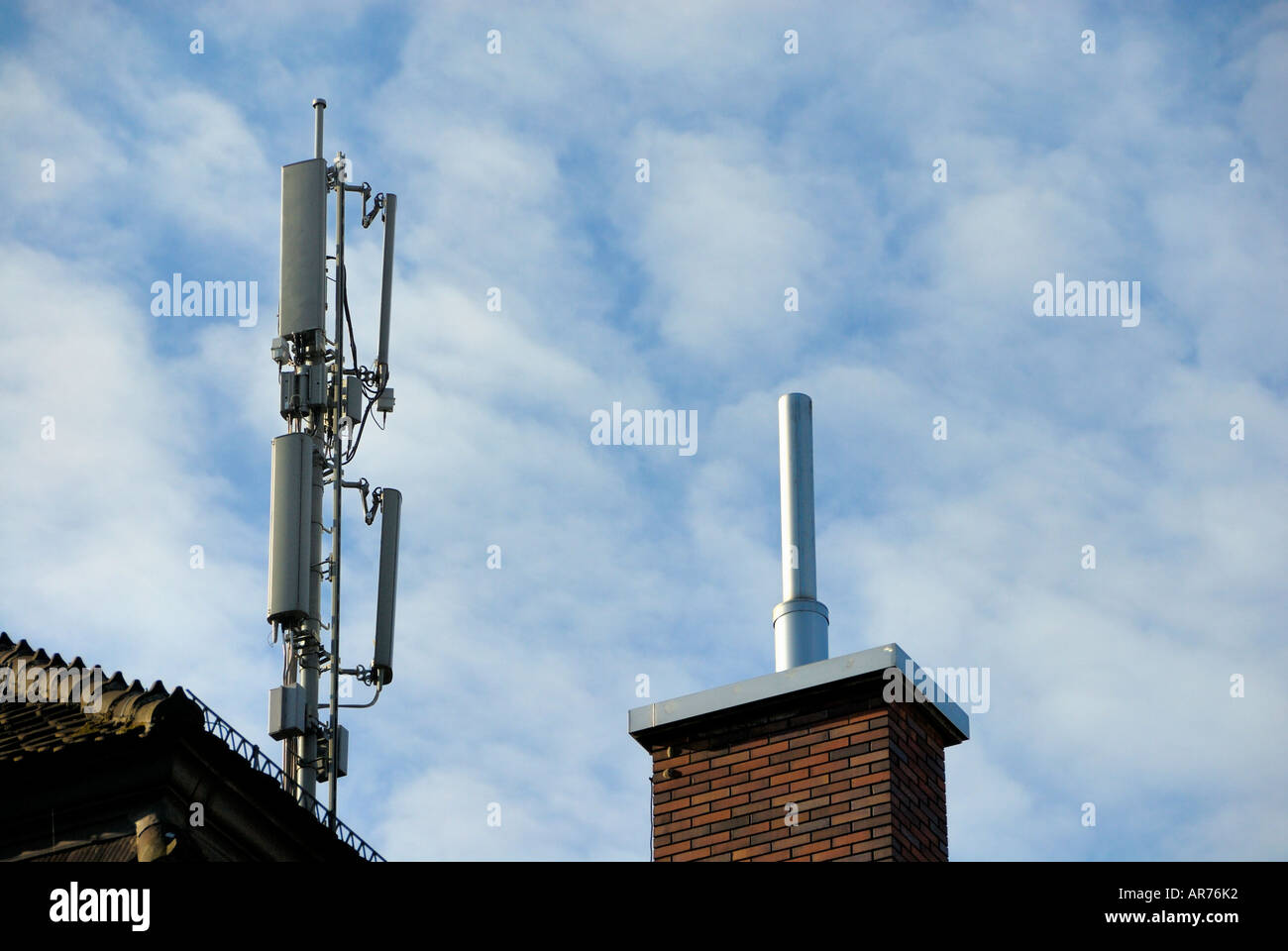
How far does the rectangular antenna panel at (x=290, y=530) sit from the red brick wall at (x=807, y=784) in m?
8.15

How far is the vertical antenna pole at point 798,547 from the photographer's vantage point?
1390 centimetres

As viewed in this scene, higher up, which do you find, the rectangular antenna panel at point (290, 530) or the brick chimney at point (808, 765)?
the rectangular antenna panel at point (290, 530)

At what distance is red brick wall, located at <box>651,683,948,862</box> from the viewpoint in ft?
41.8

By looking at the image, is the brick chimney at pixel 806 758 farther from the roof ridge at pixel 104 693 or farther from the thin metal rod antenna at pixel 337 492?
the thin metal rod antenna at pixel 337 492

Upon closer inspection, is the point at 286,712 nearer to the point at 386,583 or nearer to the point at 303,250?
the point at 386,583

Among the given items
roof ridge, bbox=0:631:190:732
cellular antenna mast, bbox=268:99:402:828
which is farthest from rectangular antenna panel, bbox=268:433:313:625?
roof ridge, bbox=0:631:190:732

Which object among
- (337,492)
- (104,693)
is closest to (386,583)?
(337,492)

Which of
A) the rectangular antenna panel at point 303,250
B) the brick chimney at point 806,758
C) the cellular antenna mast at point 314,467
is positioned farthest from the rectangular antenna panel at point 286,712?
the brick chimney at point 806,758

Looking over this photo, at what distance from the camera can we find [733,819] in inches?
518

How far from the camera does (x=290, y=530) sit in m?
21.2

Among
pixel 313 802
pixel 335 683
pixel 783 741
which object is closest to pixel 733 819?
pixel 783 741

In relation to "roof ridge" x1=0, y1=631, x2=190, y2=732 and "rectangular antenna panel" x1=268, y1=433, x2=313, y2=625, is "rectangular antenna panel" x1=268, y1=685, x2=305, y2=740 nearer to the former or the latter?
"rectangular antenna panel" x1=268, y1=433, x2=313, y2=625

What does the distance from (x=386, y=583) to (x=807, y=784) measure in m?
10.6

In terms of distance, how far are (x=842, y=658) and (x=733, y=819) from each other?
1.23m
